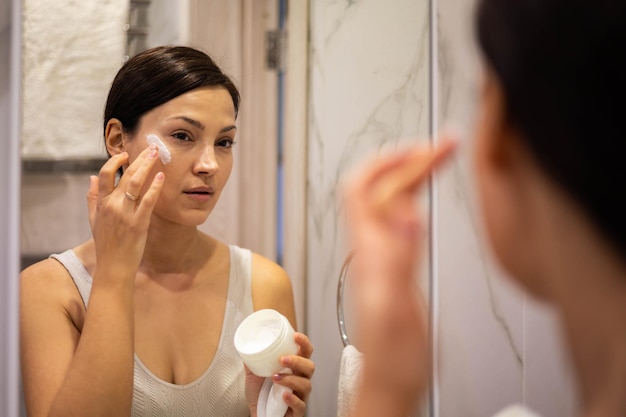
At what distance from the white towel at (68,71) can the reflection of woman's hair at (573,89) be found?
29.2 inches

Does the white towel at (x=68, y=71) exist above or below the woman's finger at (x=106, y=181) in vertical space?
above

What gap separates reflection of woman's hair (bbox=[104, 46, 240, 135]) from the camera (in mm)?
942

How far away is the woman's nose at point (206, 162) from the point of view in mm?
932

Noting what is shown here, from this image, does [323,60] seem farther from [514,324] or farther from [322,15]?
[514,324]

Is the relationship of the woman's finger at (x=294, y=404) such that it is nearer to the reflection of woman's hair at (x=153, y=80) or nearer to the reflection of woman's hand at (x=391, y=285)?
the reflection of woman's hair at (x=153, y=80)

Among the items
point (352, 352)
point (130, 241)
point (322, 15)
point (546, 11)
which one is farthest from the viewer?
point (322, 15)

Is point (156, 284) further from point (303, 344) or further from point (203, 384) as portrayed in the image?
point (303, 344)

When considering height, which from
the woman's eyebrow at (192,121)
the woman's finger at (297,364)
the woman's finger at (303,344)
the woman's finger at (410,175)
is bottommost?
the woman's finger at (297,364)

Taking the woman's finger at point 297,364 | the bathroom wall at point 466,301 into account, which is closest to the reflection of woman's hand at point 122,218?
the woman's finger at point 297,364

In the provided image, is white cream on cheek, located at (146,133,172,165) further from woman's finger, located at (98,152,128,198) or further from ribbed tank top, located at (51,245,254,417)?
ribbed tank top, located at (51,245,254,417)

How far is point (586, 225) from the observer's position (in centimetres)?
28

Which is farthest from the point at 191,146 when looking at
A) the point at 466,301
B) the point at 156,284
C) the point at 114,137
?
the point at 466,301

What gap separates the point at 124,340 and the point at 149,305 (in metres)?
0.18

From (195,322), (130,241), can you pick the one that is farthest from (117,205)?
(195,322)
